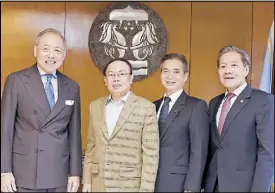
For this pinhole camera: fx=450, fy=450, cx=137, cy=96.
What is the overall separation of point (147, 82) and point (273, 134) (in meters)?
2.46

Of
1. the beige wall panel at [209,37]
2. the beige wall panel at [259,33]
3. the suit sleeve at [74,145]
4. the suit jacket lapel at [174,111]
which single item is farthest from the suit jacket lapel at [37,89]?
the beige wall panel at [259,33]

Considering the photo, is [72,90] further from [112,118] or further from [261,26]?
[261,26]

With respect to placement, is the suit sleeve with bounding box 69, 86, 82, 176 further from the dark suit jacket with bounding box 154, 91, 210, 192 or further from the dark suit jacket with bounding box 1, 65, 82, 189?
the dark suit jacket with bounding box 154, 91, 210, 192

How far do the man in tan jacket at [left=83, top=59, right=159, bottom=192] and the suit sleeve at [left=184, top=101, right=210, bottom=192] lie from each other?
21cm

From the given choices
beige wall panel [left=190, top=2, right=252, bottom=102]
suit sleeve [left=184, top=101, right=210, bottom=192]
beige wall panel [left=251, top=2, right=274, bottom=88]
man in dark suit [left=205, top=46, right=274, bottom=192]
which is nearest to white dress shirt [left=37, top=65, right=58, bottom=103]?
suit sleeve [left=184, top=101, right=210, bottom=192]

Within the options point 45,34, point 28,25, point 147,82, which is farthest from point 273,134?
point 28,25

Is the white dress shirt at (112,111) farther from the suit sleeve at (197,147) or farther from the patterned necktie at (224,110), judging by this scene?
the patterned necktie at (224,110)

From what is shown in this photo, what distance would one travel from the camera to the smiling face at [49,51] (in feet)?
8.84

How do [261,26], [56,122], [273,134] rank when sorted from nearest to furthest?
[273,134]
[56,122]
[261,26]

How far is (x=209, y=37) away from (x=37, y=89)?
2.64 metres

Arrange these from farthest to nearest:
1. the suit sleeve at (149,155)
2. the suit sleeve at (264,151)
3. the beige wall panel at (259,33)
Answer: the beige wall panel at (259,33) < the suit sleeve at (149,155) < the suit sleeve at (264,151)

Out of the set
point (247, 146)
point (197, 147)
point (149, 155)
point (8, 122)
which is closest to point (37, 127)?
point (8, 122)

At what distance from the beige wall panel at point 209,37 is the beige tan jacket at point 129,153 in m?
2.28

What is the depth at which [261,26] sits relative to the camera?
15.8 ft
